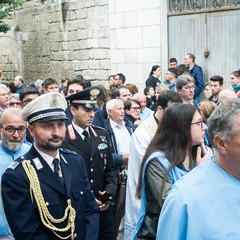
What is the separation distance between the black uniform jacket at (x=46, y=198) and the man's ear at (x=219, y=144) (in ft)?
4.42

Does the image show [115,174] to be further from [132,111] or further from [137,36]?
[137,36]

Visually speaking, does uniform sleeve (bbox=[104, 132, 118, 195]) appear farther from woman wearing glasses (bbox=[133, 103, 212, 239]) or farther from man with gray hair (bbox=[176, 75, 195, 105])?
man with gray hair (bbox=[176, 75, 195, 105])

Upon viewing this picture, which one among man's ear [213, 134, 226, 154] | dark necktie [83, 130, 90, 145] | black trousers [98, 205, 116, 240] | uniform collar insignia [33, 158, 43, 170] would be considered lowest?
black trousers [98, 205, 116, 240]

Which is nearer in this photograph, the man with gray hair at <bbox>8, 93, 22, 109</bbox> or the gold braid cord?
the gold braid cord

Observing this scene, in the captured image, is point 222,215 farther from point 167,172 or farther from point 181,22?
point 181,22

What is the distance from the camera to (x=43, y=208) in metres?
3.58

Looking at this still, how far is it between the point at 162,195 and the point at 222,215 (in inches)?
48.7

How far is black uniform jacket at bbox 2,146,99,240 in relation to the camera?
3.55m

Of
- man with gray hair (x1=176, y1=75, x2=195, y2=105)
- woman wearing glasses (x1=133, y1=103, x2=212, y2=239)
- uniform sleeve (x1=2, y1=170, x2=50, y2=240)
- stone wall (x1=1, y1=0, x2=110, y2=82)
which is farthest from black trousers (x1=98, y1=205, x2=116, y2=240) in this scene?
stone wall (x1=1, y1=0, x2=110, y2=82)

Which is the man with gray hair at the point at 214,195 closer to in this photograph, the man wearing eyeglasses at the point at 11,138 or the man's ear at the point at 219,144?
the man's ear at the point at 219,144

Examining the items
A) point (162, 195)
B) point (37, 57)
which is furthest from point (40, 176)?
point (37, 57)

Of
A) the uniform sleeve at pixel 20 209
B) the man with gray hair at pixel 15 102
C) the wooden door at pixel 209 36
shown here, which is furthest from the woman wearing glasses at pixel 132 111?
the wooden door at pixel 209 36

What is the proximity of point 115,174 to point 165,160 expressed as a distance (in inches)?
67.9

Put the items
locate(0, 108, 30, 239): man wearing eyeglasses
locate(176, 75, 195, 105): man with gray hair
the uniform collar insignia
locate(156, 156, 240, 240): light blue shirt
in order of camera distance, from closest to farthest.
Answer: locate(156, 156, 240, 240): light blue shirt
the uniform collar insignia
locate(0, 108, 30, 239): man wearing eyeglasses
locate(176, 75, 195, 105): man with gray hair
